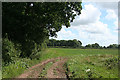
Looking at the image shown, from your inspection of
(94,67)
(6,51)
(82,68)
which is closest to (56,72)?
(82,68)

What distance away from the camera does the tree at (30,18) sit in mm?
18422

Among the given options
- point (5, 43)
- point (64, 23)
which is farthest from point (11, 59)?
point (64, 23)

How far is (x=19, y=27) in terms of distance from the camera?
65.3ft

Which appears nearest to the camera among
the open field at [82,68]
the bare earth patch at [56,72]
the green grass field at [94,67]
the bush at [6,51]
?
the green grass field at [94,67]

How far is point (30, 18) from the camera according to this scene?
19.4 m

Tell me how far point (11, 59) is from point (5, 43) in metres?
2.18

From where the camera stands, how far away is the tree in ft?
60.4

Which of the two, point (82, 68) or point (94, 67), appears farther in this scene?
point (94, 67)

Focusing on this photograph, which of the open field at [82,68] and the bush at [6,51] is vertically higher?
the bush at [6,51]

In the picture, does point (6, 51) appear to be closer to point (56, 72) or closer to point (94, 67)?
point (56, 72)

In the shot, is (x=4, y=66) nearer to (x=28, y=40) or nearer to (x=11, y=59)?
(x=11, y=59)

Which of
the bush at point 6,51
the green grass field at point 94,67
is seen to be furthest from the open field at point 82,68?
the bush at point 6,51

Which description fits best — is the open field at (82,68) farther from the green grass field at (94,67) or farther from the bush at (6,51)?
the bush at (6,51)

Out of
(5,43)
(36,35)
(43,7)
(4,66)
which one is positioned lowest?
(4,66)
